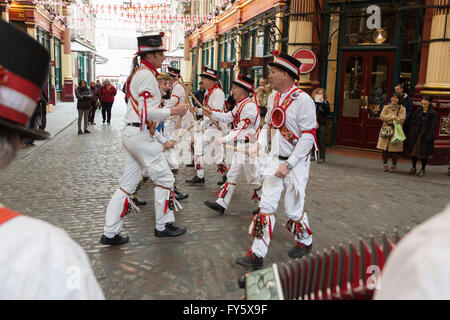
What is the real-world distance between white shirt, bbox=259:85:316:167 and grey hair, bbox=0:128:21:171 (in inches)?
126

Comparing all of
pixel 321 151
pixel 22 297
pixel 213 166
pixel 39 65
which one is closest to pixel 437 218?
pixel 22 297

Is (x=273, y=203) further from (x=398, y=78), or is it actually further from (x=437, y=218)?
(x=398, y=78)

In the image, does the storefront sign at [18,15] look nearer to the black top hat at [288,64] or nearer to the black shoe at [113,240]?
the black shoe at [113,240]

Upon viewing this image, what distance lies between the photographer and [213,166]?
32.4ft

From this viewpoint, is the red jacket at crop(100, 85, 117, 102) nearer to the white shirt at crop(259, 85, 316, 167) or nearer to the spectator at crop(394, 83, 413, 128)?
the spectator at crop(394, 83, 413, 128)

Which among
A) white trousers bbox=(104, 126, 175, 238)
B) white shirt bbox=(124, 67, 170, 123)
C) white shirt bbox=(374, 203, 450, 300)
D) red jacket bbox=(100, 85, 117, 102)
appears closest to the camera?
white shirt bbox=(374, 203, 450, 300)

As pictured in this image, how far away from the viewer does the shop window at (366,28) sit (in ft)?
39.0

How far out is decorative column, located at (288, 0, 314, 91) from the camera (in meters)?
12.5

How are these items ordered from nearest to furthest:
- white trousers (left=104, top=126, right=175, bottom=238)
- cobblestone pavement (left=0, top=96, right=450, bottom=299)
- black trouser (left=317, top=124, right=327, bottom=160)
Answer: cobblestone pavement (left=0, top=96, right=450, bottom=299) → white trousers (left=104, top=126, right=175, bottom=238) → black trouser (left=317, top=124, right=327, bottom=160)

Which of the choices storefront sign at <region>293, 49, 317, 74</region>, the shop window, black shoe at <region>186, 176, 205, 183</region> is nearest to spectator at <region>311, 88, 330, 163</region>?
storefront sign at <region>293, 49, 317, 74</region>

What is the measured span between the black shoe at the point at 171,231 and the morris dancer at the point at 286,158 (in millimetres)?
1063

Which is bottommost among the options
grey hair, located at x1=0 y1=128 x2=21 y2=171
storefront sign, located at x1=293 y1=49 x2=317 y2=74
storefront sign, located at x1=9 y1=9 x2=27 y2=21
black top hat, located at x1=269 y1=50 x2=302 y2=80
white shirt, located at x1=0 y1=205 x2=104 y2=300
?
white shirt, located at x1=0 y1=205 x2=104 y2=300

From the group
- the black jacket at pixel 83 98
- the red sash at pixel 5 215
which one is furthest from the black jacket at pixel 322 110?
the red sash at pixel 5 215

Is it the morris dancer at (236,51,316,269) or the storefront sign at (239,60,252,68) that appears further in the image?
the storefront sign at (239,60,252,68)
